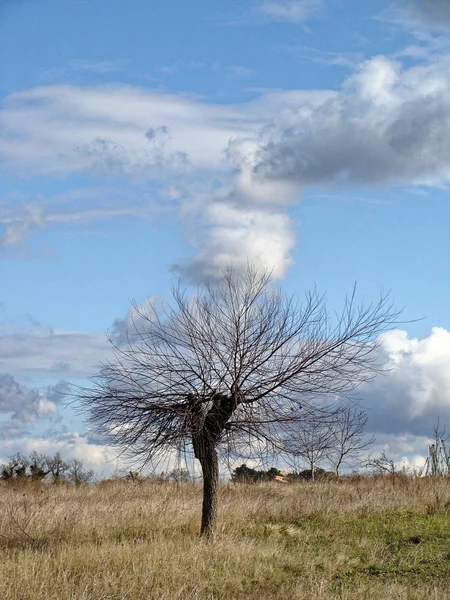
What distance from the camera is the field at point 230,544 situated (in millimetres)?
12008

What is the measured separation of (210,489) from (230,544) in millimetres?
1856

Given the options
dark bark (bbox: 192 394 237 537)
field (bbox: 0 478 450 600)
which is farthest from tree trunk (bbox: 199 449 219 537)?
field (bbox: 0 478 450 600)

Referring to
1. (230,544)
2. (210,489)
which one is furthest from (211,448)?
(230,544)

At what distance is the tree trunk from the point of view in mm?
16641

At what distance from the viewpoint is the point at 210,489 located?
16828 millimetres

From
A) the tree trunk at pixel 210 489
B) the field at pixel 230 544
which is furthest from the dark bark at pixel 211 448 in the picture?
the field at pixel 230 544

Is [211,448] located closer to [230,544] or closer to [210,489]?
[210,489]

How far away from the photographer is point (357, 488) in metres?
25.6

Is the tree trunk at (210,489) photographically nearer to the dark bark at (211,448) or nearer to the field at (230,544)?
the dark bark at (211,448)

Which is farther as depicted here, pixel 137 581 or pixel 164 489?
pixel 164 489

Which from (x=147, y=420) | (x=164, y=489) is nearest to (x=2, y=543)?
(x=147, y=420)

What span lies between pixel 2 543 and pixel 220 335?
6.01 meters

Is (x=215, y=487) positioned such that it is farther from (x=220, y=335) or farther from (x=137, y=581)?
(x=137, y=581)

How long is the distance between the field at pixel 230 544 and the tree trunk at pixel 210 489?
1.09ft
